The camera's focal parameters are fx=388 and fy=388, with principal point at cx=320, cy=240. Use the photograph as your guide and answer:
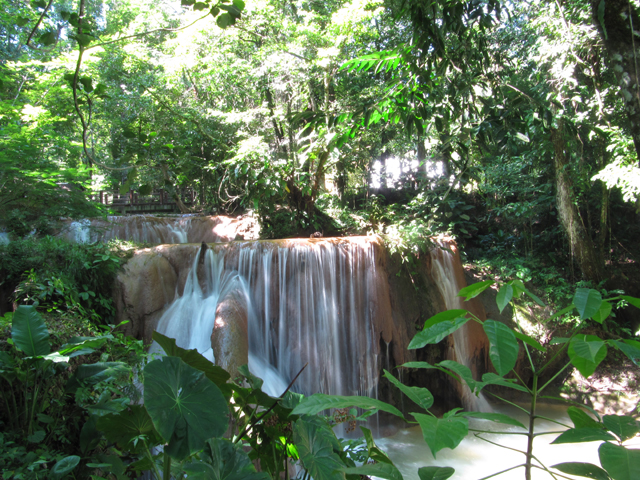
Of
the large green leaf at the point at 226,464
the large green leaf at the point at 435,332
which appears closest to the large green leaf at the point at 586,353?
the large green leaf at the point at 435,332

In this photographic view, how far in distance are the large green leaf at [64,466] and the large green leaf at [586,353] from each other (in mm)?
2102

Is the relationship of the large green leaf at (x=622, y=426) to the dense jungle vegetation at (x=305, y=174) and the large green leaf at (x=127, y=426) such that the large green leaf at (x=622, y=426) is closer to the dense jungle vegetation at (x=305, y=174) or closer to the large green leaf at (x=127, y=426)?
the dense jungle vegetation at (x=305, y=174)

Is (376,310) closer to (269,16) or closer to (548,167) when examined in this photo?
(548,167)

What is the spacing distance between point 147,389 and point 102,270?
5920 millimetres

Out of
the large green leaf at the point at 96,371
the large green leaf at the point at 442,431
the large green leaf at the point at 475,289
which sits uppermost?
the large green leaf at the point at 475,289

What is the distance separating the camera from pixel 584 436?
746 millimetres

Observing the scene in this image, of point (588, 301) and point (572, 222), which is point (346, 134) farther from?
point (572, 222)

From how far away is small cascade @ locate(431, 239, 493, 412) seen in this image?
8.59 m

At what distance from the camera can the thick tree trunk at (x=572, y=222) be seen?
9039 millimetres

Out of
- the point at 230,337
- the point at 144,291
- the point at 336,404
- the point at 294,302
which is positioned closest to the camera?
the point at 336,404

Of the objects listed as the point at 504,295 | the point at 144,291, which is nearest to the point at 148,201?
the point at 144,291

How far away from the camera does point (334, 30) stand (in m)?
9.59

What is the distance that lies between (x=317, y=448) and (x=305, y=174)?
9.01 m

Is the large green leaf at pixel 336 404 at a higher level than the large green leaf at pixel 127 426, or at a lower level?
higher
